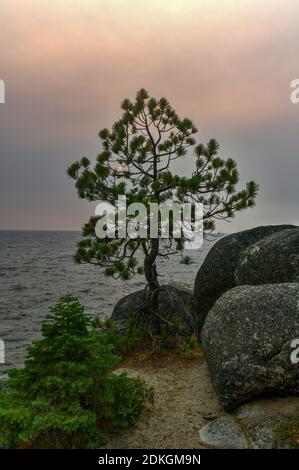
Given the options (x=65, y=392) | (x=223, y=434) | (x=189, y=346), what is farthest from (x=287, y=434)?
(x=189, y=346)

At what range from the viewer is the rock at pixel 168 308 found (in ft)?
49.5

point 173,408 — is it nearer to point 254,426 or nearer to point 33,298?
point 254,426

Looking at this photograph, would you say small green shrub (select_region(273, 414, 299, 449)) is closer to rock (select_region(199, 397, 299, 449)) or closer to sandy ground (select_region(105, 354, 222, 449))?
rock (select_region(199, 397, 299, 449))

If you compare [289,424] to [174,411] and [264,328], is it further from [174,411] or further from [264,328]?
[174,411]

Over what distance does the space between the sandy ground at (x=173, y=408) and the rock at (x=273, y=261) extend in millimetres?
3224

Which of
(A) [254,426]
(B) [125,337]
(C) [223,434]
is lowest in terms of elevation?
(C) [223,434]

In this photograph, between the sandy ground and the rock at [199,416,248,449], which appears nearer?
the rock at [199,416,248,449]

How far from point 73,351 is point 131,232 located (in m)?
5.34

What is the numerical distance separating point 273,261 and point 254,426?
183 inches

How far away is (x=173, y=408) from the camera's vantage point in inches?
400

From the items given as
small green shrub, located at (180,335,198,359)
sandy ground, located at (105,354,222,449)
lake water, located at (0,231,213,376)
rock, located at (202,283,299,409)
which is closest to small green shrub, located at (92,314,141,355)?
sandy ground, located at (105,354,222,449)

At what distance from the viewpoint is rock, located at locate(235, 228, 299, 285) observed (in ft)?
37.0

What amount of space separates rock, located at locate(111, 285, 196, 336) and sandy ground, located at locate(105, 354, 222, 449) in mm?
1945
